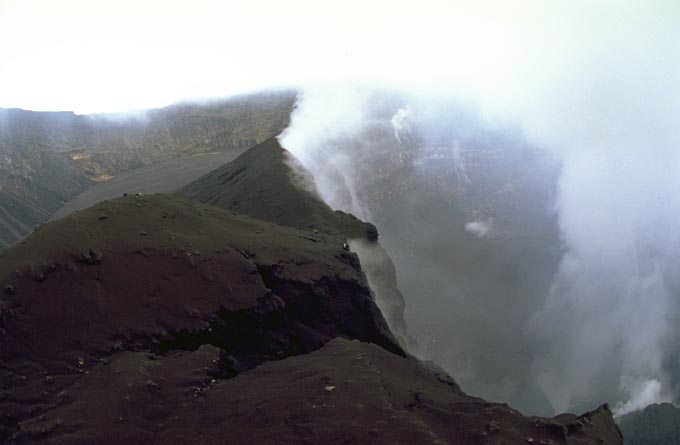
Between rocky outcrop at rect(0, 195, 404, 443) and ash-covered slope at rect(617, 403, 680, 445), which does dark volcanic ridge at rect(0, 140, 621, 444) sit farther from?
ash-covered slope at rect(617, 403, 680, 445)

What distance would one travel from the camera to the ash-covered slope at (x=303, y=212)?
95.7 ft

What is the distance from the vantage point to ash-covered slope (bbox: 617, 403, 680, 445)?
52031mm

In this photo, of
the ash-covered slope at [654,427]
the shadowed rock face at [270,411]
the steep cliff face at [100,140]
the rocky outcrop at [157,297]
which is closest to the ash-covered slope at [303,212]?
the rocky outcrop at [157,297]

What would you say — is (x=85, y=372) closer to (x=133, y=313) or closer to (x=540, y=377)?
(x=133, y=313)

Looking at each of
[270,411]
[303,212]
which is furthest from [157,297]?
[303,212]

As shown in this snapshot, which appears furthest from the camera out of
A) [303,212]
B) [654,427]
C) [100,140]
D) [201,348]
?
[100,140]

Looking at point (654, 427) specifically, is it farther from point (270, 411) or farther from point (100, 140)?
point (100, 140)

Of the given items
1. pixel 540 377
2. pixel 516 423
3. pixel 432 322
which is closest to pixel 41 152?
pixel 432 322

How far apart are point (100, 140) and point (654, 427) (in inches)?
3114

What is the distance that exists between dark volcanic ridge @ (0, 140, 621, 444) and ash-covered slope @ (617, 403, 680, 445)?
41318mm

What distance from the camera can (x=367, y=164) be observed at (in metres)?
69.4

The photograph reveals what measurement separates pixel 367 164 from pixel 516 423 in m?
57.3

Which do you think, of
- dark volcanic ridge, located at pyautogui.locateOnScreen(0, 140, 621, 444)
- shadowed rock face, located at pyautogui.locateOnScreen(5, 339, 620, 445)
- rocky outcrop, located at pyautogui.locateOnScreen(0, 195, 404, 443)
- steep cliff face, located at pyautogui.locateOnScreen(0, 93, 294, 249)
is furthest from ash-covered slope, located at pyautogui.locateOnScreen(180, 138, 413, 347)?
steep cliff face, located at pyautogui.locateOnScreen(0, 93, 294, 249)

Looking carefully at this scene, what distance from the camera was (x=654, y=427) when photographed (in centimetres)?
5459
